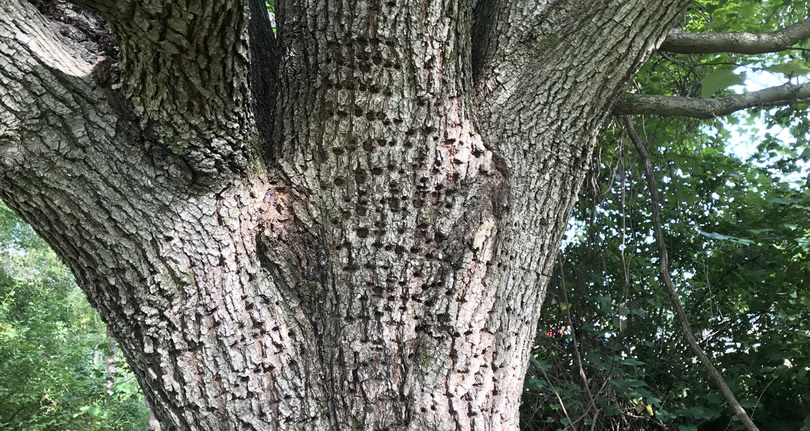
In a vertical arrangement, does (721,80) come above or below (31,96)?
above

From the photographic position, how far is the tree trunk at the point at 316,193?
4.07ft

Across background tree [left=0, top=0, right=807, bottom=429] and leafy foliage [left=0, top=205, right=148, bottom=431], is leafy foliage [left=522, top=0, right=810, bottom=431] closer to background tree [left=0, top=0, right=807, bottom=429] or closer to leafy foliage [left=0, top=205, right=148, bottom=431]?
background tree [left=0, top=0, right=807, bottom=429]

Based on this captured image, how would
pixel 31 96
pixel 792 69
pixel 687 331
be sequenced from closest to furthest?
pixel 31 96 < pixel 687 331 < pixel 792 69

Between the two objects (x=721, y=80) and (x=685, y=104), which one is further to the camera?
(x=721, y=80)

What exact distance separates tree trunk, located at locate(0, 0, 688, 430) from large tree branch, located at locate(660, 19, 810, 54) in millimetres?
859

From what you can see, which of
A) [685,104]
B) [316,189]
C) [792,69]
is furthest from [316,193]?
[792,69]

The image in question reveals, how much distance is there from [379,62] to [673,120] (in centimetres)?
322

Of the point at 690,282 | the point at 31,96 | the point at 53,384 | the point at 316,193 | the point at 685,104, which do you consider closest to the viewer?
the point at 31,96

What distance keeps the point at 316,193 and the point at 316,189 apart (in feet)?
0.04

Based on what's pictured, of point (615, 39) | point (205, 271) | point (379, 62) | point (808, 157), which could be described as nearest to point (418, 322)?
point (205, 271)

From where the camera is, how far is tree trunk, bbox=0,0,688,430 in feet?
4.07

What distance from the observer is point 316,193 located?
4.67 ft

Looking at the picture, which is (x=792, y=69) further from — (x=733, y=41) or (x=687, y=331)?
(x=687, y=331)

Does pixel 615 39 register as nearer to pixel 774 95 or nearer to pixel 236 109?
pixel 236 109
